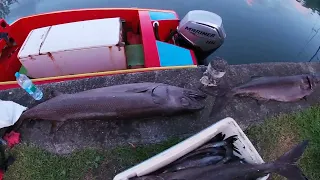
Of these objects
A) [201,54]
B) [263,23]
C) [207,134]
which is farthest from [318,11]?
[207,134]

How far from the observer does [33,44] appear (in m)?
3.60

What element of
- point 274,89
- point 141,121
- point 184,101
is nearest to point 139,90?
point 141,121

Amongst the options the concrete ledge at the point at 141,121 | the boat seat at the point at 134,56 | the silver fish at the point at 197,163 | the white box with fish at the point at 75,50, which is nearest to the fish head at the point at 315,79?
the concrete ledge at the point at 141,121

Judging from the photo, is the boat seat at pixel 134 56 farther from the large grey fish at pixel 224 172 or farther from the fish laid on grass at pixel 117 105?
the large grey fish at pixel 224 172

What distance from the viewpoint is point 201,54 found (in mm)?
4605

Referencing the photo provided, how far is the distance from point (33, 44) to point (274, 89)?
3.13 meters

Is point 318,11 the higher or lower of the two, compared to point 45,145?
higher

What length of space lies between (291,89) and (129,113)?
1.98 metres

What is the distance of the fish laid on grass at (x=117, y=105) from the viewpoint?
289cm

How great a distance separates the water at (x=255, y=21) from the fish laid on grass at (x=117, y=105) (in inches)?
105

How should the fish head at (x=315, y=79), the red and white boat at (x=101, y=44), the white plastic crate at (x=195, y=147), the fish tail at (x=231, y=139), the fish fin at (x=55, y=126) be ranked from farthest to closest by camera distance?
the red and white boat at (x=101, y=44)
the fish head at (x=315, y=79)
the fish fin at (x=55, y=126)
the fish tail at (x=231, y=139)
the white plastic crate at (x=195, y=147)

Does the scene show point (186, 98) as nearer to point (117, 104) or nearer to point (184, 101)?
point (184, 101)

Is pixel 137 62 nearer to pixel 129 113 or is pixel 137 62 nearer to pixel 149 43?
pixel 149 43

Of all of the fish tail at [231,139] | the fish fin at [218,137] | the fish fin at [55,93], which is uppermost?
the fish tail at [231,139]
